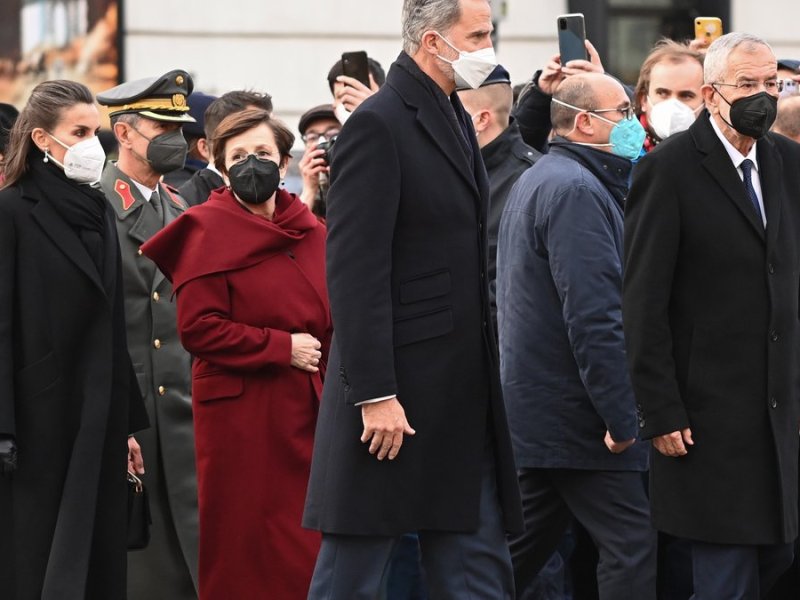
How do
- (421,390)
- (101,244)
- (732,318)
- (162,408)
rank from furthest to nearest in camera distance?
(162,408)
(101,244)
(732,318)
(421,390)

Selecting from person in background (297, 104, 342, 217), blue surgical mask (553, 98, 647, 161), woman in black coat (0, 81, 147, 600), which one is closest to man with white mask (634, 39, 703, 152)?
blue surgical mask (553, 98, 647, 161)

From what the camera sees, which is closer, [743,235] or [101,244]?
[743,235]

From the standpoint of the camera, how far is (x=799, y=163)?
5637 millimetres

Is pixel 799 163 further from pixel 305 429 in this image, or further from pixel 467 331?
pixel 305 429

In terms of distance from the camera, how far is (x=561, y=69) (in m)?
7.15

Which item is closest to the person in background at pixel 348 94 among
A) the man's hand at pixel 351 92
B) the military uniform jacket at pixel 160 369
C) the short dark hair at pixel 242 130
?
the man's hand at pixel 351 92

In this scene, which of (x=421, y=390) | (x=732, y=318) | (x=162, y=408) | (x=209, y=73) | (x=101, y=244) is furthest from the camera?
(x=209, y=73)

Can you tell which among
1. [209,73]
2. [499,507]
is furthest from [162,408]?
[209,73]

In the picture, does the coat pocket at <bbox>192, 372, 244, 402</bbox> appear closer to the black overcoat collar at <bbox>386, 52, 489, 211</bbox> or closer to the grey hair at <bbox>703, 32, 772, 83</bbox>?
the black overcoat collar at <bbox>386, 52, 489, 211</bbox>

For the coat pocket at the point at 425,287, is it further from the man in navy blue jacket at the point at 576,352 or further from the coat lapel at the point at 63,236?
the coat lapel at the point at 63,236

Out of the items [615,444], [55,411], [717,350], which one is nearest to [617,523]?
[615,444]

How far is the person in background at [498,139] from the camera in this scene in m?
7.14

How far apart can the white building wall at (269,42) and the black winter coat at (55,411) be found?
5965 mm

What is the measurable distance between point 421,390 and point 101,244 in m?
1.82
